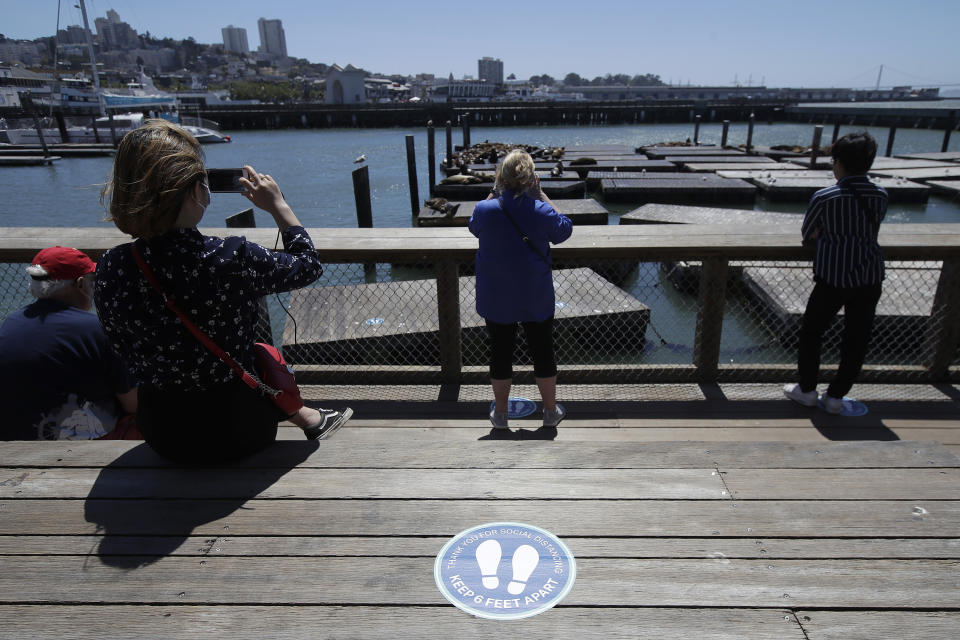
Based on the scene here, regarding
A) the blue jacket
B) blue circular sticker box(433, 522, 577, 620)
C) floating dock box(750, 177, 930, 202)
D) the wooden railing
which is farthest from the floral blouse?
floating dock box(750, 177, 930, 202)

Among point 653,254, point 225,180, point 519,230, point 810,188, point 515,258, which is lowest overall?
point 810,188

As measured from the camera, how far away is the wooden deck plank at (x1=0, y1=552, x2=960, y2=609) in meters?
1.35

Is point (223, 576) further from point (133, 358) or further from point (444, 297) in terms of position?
point (444, 297)

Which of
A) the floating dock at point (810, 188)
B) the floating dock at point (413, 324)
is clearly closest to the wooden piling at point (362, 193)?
the floating dock at point (413, 324)

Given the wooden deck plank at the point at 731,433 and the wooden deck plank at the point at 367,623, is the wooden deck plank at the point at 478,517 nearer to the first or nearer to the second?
the wooden deck plank at the point at 367,623

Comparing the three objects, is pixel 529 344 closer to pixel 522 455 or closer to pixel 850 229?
pixel 522 455

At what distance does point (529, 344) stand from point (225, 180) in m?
1.52

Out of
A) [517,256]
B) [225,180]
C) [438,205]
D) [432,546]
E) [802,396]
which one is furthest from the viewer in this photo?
[438,205]

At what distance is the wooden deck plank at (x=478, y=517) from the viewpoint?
1.60 m

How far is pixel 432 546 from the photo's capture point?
1.55 metres

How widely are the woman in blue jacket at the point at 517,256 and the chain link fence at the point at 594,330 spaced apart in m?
0.69

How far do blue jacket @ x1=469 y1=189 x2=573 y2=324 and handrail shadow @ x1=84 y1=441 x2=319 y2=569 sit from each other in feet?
3.63

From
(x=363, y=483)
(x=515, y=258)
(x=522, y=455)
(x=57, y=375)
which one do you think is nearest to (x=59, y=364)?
(x=57, y=375)

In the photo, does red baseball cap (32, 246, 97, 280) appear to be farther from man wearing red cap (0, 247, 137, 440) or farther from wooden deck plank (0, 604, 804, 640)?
wooden deck plank (0, 604, 804, 640)
